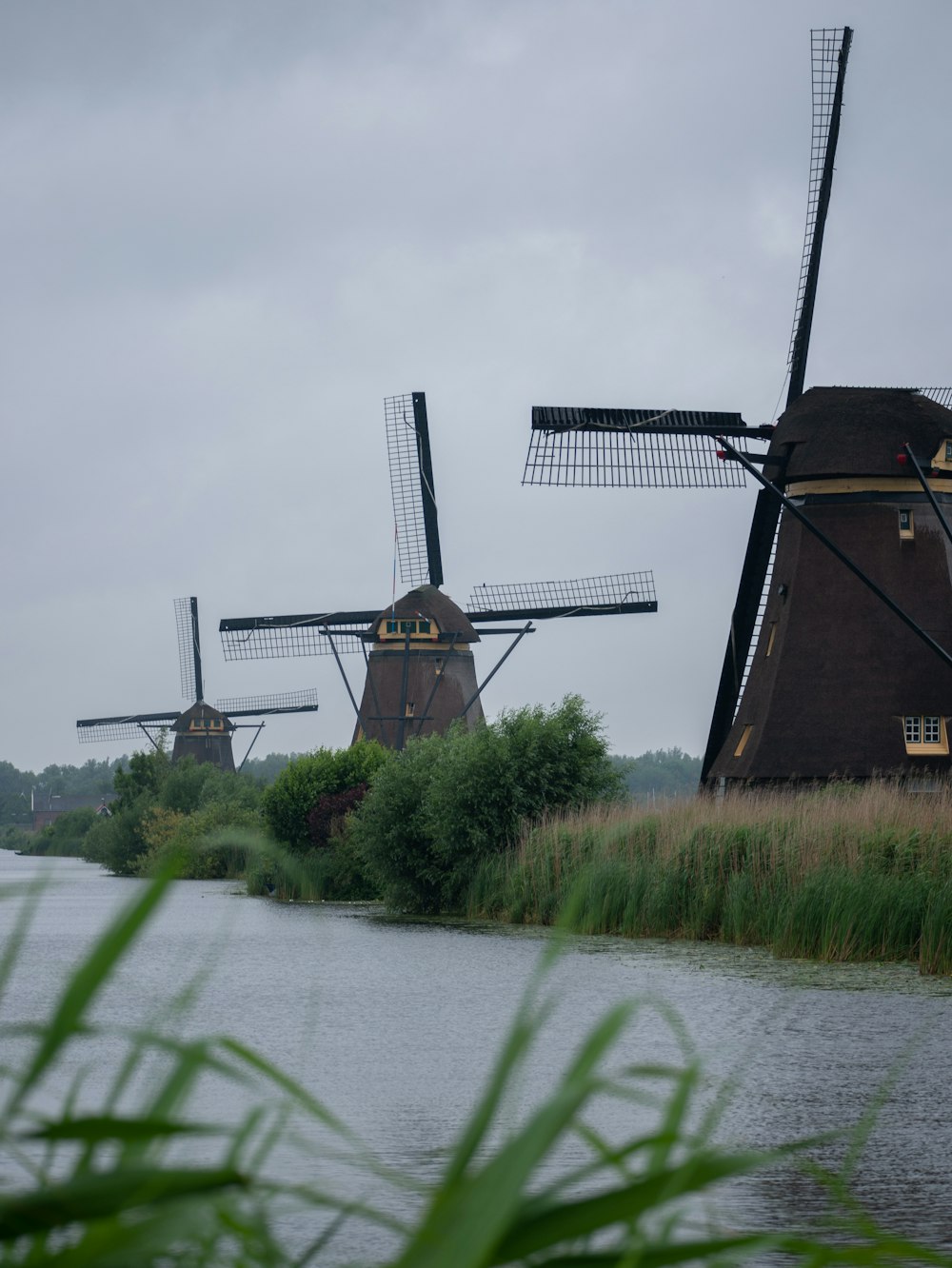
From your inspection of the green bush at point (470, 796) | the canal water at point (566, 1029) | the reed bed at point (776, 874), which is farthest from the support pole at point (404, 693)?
the canal water at point (566, 1029)

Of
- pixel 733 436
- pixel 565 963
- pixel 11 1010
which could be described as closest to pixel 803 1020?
pixel 565 963

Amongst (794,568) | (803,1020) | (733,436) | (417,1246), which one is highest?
(733,436)

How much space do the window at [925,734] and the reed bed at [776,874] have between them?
103 cm

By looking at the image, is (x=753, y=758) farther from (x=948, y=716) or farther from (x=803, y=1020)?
(x=803, y=1020)

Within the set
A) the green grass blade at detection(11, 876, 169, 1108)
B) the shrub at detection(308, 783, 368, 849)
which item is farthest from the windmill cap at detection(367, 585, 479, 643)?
the green grass blade at detection(11, 876, 169, 1108)

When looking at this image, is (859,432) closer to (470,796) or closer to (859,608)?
(859,608)

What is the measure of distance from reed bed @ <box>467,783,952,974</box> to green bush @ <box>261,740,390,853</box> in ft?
39.4

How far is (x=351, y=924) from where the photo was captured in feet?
78.0

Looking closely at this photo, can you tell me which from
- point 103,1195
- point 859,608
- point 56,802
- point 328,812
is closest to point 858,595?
point 859,608

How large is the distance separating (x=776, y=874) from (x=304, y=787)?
60.7 feet

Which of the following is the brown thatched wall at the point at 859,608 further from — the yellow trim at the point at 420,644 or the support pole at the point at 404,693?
the yellow trim at the point at 420,644

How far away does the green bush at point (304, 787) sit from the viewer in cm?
3500

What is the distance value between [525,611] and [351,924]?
20.8 m

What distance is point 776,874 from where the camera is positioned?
1802cm
